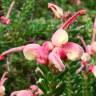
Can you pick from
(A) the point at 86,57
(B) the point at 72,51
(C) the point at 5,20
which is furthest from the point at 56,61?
(C) the point at 5,20

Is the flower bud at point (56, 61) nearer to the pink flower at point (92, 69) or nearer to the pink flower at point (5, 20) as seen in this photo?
the pink flower at point (92, 69)

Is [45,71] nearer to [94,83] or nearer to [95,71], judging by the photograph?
[95,71]

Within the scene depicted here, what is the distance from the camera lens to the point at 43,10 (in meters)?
2.33

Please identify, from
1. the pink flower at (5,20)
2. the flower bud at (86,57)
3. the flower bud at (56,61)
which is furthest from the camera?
the pink flower at (5,20)

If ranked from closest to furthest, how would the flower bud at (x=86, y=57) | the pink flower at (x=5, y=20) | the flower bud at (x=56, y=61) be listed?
1. the flower bud at (x=56, y=61)
2. the flower bud at (x=86, y=57)
3. the pink flower at (x=5, y=20)

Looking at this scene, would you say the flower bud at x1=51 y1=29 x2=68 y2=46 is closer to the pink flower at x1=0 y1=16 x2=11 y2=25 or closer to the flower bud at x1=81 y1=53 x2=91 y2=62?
the flower bud at x1=81 y1=53 x2=91 y2=62

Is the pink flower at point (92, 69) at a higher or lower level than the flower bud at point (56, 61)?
lower

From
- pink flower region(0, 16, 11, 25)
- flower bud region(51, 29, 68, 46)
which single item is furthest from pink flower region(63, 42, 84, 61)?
pink flower region(0, 16, 11, 25)

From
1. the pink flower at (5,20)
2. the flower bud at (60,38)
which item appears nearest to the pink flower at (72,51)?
the flower bud at (60,38)

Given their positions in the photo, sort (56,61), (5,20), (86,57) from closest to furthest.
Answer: (56,61) < (86,57) < (5,20)

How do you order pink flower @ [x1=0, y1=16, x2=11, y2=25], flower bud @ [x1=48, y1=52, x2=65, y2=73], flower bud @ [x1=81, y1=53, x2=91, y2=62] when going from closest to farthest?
1. flower bud @ [x1=48, y1=52, x2=65, y2=73]
2. flower bud @ [x1=81, y1=53, x2=91, y2=62]
3. pink flower @ [x1=0, y1=16, x2=11, y2=25]

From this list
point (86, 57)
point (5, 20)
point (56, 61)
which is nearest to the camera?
point (56, 61)

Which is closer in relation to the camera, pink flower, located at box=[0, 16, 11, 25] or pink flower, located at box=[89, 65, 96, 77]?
pink flower, located at box=[89, 65, 96, 77]

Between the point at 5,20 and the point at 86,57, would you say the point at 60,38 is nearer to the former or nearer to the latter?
the point at 86,57
